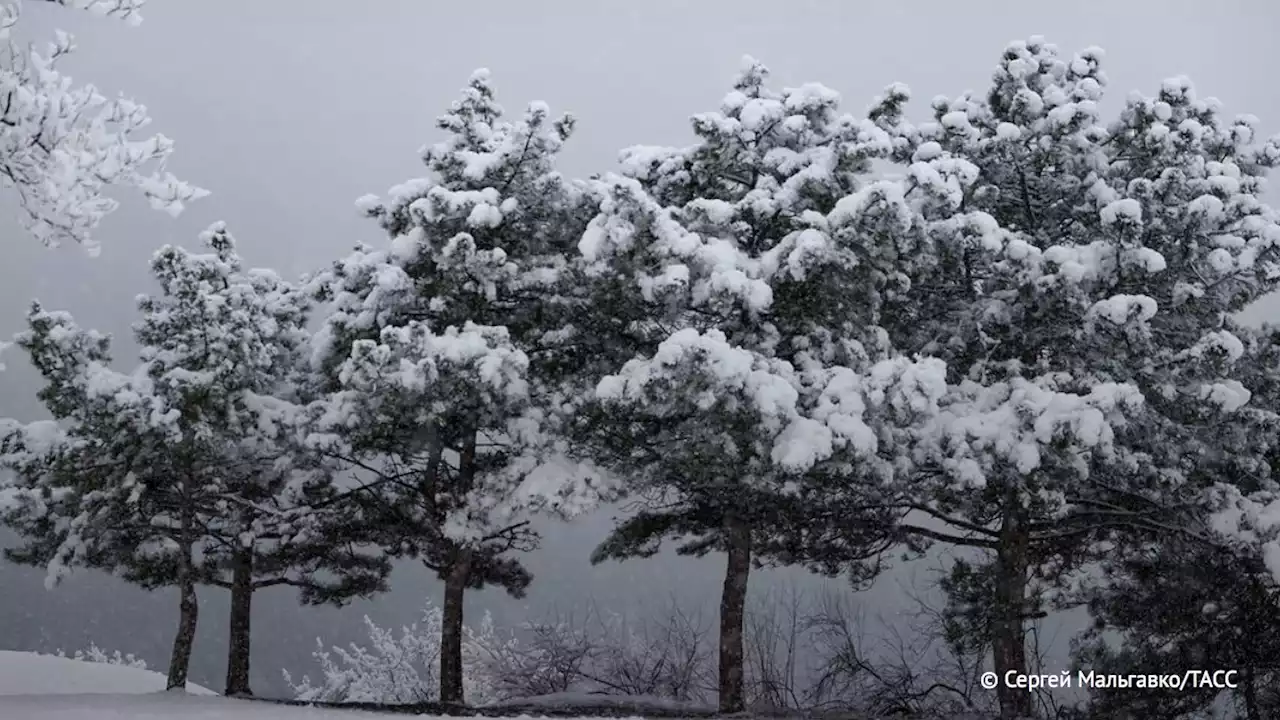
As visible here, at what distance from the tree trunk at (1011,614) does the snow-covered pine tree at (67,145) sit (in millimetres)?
9683

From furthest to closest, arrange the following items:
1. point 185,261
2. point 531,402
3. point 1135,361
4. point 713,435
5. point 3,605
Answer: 1. point 3,605
2. point 185,261
3. point 531,402
4. point 1135,361
5. point 713,435

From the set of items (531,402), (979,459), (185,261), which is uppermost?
(185,261)

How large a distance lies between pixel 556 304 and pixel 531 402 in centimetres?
128

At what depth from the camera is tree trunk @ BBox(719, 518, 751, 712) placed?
41.4ft

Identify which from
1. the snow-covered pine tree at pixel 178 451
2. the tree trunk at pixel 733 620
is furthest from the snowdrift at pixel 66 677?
the tree trunk at pixel 733 620

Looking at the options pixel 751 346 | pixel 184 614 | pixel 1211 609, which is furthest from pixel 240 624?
pixel 1211 609

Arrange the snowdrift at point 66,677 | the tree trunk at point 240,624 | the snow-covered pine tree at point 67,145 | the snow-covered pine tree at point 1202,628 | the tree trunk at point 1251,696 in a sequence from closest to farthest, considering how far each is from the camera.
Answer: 1. the snow-covered pine tree at point 67,145
2. the snow-covered pine tree at point 1202,628
3. the tree trunk at point 1251,696
4. the tree trunk at point 240,624
5. the snowdrift at point 66,677

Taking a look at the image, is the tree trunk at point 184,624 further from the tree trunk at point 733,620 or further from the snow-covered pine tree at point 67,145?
the snow-covered pine tree at point 67,145

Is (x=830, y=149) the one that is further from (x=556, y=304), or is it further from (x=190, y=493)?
(x=190, y=493)

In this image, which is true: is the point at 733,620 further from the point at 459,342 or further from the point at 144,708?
the point at 144,708

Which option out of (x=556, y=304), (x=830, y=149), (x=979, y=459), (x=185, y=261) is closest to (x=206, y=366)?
(x=185, y=261)

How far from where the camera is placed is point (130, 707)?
11094 millimetres

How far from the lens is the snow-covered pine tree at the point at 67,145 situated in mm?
7227

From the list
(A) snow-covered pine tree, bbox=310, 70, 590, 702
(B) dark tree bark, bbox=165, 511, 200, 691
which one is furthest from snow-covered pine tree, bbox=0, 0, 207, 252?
(B) dark tree bark, bbox=165, 511, 200, 691
